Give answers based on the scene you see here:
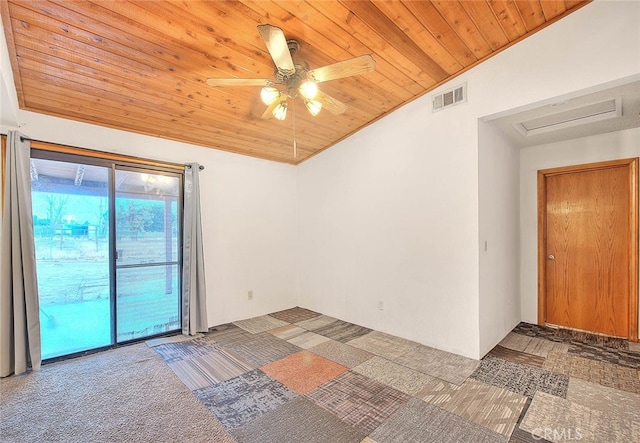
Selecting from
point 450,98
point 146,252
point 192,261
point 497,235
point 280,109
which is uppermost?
point 450,98

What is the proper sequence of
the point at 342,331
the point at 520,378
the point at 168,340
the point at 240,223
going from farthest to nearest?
1. the point at 240,223
2. the point at 342,331
3. the point at 168,340
4. the point at 520,378

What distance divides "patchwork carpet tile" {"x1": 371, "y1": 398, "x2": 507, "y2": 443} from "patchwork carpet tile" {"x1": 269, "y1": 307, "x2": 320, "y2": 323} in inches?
91.0

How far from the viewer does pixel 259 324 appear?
4.00 metres

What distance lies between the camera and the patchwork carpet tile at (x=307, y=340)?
10.8ft

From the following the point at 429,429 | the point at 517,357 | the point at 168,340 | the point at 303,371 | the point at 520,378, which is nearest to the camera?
the point at 429,429

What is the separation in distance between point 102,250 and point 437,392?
143 inches

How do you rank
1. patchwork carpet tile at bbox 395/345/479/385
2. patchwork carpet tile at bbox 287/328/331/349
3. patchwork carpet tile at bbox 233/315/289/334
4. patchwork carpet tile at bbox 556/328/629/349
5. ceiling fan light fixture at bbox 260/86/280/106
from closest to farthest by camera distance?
ceiling fan light fixture at bbox 260/86/280/106, patchwork carpet tile at bbox 395/345/479/385, patchwork carpet tile at bbox 556/328/629/349, patchwork carpet tile at bbox 287/328/331/349, patchwork carpet tile at bbox 233/315/289/334

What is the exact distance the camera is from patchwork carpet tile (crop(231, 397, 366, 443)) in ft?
5.98

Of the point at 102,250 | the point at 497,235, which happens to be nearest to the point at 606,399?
the point at 497,235

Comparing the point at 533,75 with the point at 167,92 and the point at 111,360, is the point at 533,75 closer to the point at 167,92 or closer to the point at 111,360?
the point at 167,92

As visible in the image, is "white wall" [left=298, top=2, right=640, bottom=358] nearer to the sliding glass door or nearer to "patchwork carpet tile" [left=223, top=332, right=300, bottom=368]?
"patchwork carpet tile" [left=223, top=332, right=300, bottom=368]

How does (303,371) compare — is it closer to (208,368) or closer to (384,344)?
(208,368)

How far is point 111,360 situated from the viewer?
113 inches

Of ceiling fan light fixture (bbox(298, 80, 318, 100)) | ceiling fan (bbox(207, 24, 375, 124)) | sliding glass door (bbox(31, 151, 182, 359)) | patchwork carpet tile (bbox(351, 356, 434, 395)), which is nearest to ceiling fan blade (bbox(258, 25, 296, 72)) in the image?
ceiling fan (bbox(207, 24, 375, 124))
